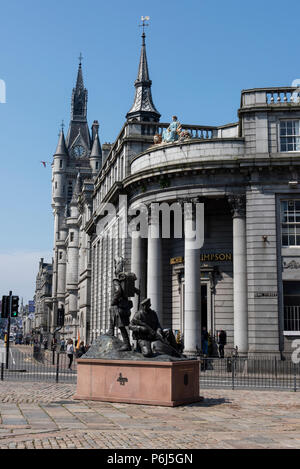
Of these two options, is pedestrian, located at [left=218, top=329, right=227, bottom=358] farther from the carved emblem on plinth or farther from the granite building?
the carved emblem on plinth

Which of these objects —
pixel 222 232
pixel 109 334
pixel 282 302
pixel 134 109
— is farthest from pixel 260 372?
pixel 134 109

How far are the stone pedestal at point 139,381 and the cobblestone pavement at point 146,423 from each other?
15.1 inches

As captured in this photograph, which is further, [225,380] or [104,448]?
[225,380]

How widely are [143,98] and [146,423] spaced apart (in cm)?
3831

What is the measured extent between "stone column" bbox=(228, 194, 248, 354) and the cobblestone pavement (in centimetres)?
1194

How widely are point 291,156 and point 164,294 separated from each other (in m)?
12.8

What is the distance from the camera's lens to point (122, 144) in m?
39.1

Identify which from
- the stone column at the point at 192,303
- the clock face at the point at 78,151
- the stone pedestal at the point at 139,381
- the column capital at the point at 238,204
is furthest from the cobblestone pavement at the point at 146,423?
the clock face at the point at 78,151

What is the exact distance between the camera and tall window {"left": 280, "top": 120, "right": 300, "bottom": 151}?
3036 cm

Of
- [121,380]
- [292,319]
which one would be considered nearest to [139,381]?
[121,380]

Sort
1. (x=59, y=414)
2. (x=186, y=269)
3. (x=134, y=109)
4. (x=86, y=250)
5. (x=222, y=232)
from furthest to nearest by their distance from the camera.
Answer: (x=86, y=250), (x=134, y=109), (x=222, y=232), (x=186, y=269), (x=59, y=414)

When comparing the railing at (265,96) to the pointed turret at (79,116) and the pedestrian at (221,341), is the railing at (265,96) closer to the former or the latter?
the pedestrian at (221,341)

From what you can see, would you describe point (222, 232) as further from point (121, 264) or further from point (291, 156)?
point (121, 264)

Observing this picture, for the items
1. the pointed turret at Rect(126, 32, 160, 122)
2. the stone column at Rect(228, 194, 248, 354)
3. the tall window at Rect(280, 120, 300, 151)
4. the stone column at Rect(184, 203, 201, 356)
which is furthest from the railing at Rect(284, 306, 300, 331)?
the pointed turret at Rect(126, 32, 160, 122)
